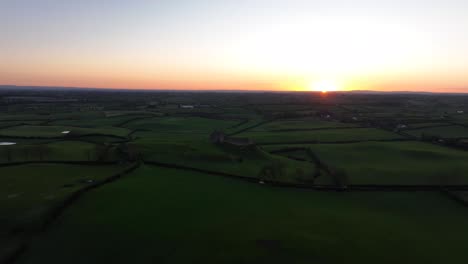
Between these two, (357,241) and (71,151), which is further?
(71,151)

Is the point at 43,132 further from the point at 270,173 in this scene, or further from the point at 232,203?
the point at 232,203

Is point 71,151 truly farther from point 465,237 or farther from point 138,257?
point 465,237

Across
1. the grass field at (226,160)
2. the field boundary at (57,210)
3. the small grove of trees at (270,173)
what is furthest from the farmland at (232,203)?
the small grove of trees at (270,173)

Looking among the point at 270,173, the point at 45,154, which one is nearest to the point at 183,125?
the point at 45,154

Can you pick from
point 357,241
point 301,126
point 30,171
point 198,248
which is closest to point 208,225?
point 198,248

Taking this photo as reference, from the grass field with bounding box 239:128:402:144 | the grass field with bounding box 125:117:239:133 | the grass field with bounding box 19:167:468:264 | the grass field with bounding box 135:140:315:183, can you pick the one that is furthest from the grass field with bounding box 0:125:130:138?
the grass field with bounding box 19:167:468:264

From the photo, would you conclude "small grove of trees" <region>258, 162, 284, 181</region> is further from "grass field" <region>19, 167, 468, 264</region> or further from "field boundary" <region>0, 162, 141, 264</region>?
"field boundary" <region>0, 162, 141, 264</region>
